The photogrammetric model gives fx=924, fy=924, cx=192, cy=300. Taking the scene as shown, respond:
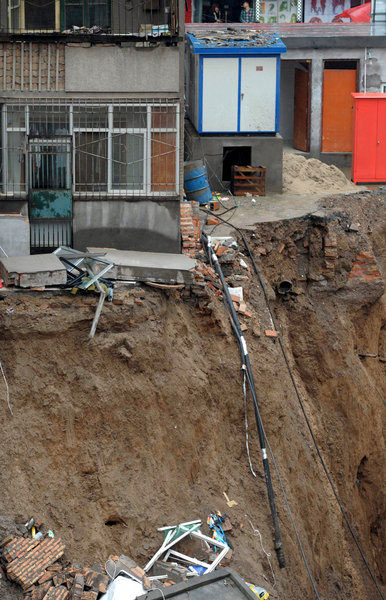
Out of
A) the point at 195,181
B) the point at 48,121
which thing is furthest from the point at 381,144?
the point at 48,121

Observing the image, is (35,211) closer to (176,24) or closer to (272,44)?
(176,24)

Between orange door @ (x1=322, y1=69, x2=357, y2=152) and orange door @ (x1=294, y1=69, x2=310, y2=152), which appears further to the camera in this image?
orange door @ (x1=294, y1=69, x2=310, y2=152)

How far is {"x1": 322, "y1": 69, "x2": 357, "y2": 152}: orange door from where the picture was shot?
28.1 meters

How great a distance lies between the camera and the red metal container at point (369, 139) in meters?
25.1

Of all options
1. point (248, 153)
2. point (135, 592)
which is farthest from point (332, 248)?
point (135, 592)

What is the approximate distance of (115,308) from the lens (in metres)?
15.4

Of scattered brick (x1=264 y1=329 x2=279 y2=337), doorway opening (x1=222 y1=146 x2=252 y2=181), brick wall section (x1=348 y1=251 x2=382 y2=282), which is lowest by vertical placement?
scattered brick (x1=264 y1=329 x2=279 y2=337)

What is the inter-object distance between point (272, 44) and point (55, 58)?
8.17 m

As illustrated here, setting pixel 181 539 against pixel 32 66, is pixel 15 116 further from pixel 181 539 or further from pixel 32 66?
pixel 181 539

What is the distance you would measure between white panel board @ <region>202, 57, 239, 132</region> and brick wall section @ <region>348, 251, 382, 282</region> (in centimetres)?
535

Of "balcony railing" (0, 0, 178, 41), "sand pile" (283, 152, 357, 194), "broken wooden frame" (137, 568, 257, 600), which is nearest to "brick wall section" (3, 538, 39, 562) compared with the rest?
"broken wooden frame" (137, 568, 257, 600)

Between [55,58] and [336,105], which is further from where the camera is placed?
[336,105]

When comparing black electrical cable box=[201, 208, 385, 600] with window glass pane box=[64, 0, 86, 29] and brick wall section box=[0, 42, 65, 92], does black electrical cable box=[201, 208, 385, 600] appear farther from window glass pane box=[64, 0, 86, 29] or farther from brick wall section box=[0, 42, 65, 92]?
window glass pane box=[64, 0, 86, 29]

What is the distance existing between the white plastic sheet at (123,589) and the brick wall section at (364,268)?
10.5 m
